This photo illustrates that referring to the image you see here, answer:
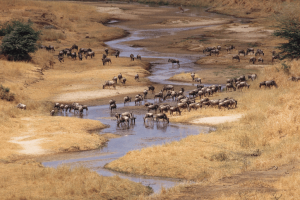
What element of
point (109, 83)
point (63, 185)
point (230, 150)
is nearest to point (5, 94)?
point (109, 83)

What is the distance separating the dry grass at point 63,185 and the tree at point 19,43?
30531 millimetres

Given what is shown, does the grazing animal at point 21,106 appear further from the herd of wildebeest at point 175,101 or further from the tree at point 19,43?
the tree at point 19,43

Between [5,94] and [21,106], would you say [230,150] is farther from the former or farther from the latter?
[5,94]

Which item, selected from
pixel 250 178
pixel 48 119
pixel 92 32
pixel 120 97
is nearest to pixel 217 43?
pixel 92 32

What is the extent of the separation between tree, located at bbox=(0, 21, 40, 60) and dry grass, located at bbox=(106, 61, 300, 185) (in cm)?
2660

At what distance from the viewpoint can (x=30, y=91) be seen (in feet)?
123

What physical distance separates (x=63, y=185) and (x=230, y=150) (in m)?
8.38

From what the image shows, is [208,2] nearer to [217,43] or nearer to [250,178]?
[217,43]

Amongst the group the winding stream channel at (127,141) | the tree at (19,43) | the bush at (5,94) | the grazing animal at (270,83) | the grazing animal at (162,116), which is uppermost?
the tree at (19,43)

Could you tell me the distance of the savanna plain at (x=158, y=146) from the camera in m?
14.5

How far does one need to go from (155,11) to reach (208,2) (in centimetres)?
1817

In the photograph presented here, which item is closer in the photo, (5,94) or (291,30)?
(5,94)

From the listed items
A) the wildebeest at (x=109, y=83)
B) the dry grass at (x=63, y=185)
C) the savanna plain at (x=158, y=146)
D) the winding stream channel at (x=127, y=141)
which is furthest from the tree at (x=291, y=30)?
the dry grass at (x=63, y=185)

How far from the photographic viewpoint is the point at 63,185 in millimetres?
14875
